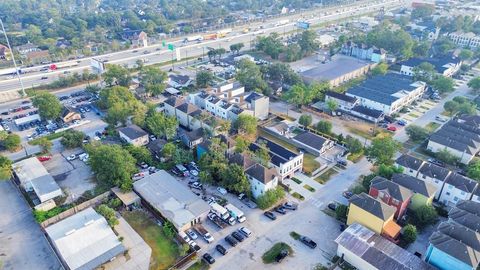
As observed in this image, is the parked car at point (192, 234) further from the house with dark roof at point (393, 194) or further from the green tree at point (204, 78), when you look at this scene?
the green tree at point (204, 78)

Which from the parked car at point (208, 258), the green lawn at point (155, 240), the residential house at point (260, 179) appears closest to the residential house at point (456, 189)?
the residential house at point (260, 179)

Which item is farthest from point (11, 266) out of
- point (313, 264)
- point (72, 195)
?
point (313, 264)

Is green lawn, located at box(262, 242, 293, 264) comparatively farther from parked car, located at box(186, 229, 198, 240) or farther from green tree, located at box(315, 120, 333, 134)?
green tree, located at box(315, 120, 333, 134)

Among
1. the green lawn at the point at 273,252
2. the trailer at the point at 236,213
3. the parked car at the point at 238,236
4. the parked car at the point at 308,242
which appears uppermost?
the trailer at the point at 236,213

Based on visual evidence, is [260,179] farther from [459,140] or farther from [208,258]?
[459,140]

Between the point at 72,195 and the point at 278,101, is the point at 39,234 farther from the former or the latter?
the point at 278,101

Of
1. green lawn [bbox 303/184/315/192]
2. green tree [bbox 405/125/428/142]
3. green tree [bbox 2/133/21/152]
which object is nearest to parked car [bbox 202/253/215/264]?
green lawn [bbox 303/184/315/192]
